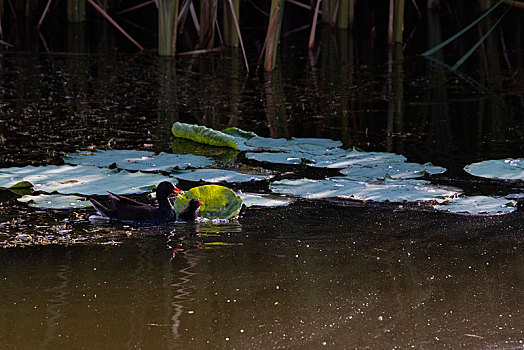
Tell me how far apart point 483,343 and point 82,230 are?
2.29m

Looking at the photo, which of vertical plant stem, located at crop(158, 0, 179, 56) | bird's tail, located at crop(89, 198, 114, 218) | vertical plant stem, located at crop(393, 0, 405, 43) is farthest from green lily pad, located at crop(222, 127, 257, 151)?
vertical plant stem, located at crop(393, 0, 405, 43)

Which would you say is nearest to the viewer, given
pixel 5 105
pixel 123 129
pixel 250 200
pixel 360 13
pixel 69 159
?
pixel 250 200

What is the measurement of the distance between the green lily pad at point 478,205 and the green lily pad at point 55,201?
205 centimetres

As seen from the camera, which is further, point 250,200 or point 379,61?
point 379,61

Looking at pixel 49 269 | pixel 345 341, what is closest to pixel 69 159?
pixel 49 269

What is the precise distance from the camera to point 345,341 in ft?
10.9

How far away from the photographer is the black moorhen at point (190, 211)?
197 inches

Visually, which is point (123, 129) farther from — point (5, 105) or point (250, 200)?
point (250, 200)

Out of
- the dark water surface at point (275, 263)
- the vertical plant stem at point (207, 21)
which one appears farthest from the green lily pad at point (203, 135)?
the vertical plant stem at point (207, 21)

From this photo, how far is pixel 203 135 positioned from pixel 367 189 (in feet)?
6.25

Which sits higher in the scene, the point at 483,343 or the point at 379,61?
the point at 379,61

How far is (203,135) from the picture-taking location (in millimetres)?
6863

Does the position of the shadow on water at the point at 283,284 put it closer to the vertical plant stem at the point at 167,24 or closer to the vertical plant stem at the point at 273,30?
the vertical plant stem at the point at 273,30

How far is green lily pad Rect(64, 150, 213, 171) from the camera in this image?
19.5 ft
